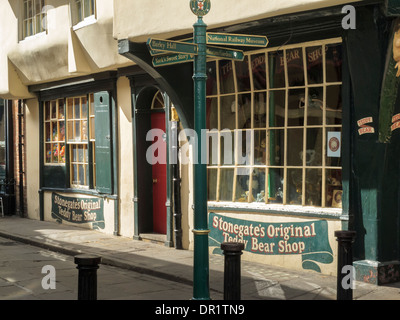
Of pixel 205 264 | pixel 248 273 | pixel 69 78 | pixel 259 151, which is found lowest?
pixel 248 273

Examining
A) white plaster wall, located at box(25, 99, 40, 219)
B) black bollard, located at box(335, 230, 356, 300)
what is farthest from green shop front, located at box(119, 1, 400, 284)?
white plaster wall, located at box(25, 99, 40, 219)

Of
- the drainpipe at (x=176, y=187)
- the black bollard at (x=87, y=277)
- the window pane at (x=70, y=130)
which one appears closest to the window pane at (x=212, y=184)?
the drainpipe at (x=176, y=187)

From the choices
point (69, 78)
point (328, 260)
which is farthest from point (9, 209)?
point (328, 260)

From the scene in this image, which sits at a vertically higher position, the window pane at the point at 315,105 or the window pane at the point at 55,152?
the window pane at the point at 315,105

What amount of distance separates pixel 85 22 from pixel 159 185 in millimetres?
3782

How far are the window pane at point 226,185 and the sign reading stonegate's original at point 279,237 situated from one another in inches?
13.0

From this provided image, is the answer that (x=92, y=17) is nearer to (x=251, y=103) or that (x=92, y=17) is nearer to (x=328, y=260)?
(x=251, y=103)

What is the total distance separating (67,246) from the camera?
1142 centimetres

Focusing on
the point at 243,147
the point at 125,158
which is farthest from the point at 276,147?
the point at 125,158

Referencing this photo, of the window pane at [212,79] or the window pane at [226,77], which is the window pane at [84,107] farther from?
the window pane at [226,77]

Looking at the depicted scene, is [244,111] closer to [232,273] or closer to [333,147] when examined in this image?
[333,147]

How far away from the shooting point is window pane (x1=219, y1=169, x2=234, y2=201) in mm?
10250

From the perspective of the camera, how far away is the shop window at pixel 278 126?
8.73 metres

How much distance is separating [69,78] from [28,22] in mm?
2232
